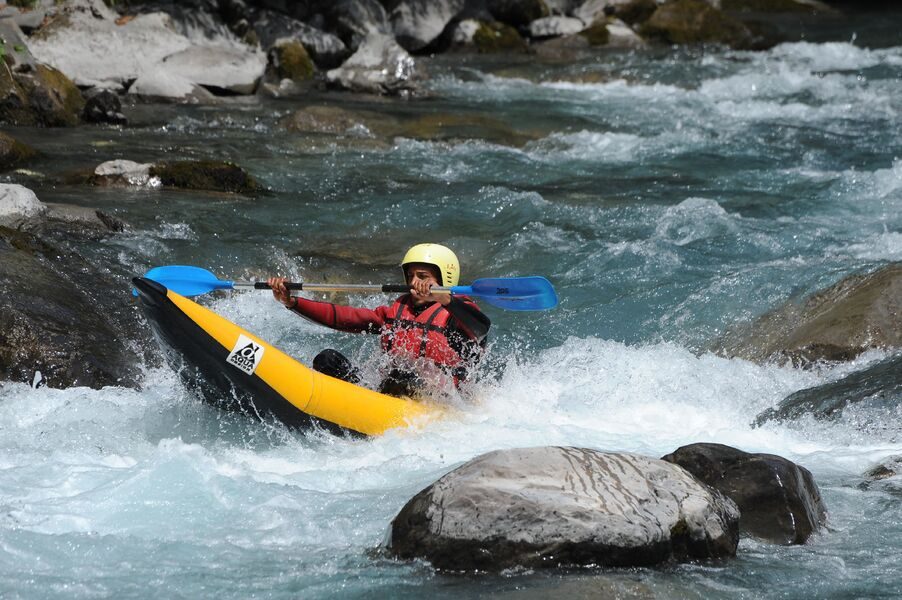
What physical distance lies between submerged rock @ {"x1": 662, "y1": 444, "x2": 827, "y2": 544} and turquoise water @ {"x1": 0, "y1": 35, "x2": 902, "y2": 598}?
10cm

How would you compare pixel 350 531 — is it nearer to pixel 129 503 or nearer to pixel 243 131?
pixel 129 503

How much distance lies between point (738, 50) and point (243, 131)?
10554mm

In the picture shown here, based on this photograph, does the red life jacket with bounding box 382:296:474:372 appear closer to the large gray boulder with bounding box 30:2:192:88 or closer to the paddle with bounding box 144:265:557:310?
the paddle with bounding box 144:265:557:310

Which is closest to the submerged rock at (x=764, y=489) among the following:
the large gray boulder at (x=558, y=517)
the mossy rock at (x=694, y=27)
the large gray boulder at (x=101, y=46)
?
the large gray boulder at (x=558, y=517)

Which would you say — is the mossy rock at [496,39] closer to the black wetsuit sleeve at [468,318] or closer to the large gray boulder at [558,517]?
the black wetsuit sleeve at [468,318]

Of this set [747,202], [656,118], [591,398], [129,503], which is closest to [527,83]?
[656,118]

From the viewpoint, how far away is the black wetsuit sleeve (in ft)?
19.2

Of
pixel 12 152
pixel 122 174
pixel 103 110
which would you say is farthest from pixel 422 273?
pixel 103 110

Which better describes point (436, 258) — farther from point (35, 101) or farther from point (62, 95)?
point (62, 95)

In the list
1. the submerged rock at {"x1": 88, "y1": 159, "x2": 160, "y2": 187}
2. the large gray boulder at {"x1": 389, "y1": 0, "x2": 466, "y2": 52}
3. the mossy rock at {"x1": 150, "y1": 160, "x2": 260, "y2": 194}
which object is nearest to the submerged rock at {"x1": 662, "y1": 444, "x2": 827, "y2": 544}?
the mossy rock at {"x1": 150, "y1": 160, "x2": 260, "y2": 194}

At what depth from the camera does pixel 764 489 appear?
4.40m

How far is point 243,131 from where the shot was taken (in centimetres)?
1198

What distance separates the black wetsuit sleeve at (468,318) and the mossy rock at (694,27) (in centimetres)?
1528

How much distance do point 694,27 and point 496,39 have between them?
3.78 m
